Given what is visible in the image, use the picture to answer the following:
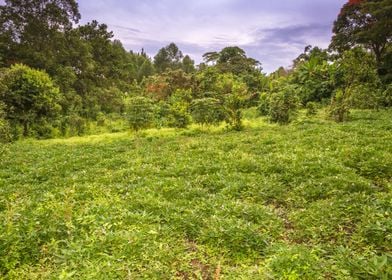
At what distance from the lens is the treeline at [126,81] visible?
17109 mm

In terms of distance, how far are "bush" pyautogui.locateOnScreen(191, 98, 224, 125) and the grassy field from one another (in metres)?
6.77

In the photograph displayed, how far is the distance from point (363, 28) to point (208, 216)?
25.0 metres

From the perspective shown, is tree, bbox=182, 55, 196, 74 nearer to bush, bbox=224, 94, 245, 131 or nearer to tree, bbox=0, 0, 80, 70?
tree, bbox=0, 0, 80, 70

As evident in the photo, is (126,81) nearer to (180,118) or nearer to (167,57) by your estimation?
(180,118)

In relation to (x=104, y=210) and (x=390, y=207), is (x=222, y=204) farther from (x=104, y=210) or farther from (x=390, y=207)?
(x=390, y=207)

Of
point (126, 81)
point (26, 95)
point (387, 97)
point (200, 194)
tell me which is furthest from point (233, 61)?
point (200, 194)

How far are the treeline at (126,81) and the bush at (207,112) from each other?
0.05 meters

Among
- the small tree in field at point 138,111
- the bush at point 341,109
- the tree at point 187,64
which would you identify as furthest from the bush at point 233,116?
the tree at point 187,64

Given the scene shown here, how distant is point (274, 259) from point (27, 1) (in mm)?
26454

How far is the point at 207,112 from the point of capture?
16.9m

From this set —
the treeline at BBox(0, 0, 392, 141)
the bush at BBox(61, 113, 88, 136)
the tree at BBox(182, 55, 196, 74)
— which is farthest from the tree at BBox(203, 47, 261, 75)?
the bush at BBox(61, 113, 88, 136)

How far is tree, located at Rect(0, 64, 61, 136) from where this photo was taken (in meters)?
16.4

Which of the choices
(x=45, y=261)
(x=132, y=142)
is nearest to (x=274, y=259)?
(x=45, y=261)

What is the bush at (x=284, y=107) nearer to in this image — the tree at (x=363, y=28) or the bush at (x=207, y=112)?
the bush at (x=207, y=112)
